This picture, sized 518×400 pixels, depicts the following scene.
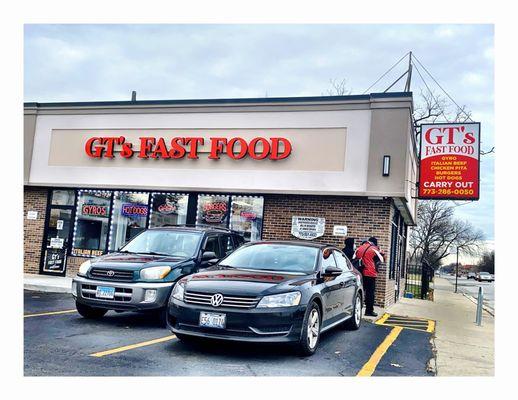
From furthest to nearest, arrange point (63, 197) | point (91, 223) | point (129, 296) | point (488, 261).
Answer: point (488, 261) < point (63, 197) < point (91, 223) < point (129, 296)

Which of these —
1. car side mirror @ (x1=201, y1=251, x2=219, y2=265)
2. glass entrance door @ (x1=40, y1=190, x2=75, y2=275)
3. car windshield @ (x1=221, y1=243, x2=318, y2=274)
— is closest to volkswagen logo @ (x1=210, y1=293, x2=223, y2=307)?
car windshield @ (x1=221, y1=243, x2=318, y2=274)

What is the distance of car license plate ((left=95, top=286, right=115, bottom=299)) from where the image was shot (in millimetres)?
8234

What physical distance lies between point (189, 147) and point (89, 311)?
7000 mm

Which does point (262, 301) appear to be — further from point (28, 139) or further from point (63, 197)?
point (28, 139)

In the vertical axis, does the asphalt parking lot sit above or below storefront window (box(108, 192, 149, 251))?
below

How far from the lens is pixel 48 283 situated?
46.1 feet

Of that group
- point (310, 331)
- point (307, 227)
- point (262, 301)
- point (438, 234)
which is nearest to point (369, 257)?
point (307, 227)

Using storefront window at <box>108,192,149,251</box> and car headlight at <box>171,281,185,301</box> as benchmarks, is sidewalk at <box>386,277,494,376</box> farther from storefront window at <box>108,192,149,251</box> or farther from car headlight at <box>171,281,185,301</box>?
storefront window at <box>108,192,149,251</box>

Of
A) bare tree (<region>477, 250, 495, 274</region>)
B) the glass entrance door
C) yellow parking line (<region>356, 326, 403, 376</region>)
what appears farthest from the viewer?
bare tree (<region>477, 250, 495, 274</region>)

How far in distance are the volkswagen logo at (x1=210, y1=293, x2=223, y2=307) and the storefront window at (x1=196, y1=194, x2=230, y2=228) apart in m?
8.23

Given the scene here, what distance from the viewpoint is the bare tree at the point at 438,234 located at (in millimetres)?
50469

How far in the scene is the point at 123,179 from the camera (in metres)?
15.5

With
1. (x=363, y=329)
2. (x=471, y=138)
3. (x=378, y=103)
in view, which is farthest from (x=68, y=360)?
(x=471, y=138)

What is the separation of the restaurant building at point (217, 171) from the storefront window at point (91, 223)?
0.03m
